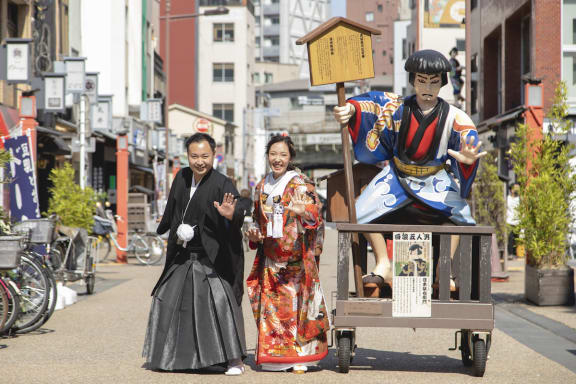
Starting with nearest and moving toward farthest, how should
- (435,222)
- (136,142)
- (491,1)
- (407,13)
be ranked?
(435,222) → (491,1) → (136,142) → (407,13)

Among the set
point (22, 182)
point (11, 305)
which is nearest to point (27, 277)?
point (11, 305)

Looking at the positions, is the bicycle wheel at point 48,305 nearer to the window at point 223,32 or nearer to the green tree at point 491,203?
the green tree at point 491,203

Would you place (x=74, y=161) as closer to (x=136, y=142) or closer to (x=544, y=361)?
(x=136, y=142)

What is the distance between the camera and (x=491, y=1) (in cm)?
3142

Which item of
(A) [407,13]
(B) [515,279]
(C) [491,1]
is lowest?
(B) [515,279]

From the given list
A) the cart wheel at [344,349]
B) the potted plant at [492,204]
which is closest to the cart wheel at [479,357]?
the cart wheel at [344,349]

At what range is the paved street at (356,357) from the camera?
23.3ft

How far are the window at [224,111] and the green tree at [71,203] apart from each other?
202ft

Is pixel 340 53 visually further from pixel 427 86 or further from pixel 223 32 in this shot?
pixel 223 32

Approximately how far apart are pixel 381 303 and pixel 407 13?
263 ft

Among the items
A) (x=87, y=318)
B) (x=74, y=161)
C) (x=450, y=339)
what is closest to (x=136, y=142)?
(x=74, y=161)

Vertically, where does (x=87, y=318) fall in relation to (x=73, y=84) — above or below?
below

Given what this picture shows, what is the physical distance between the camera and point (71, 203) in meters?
15.8

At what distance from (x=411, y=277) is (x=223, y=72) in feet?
235
